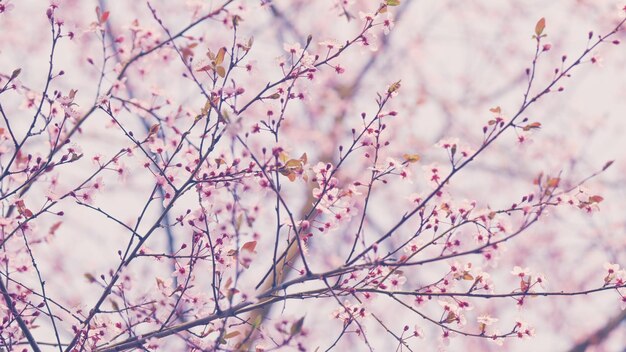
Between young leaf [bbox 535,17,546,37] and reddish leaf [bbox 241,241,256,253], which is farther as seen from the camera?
young leaf [bbox 535,17,546,37]

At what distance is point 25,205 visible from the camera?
313 centimetres

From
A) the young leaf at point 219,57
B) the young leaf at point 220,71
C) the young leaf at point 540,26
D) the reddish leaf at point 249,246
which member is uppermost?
the young leaf at point 540,26

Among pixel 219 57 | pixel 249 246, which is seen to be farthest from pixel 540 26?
pixel 249 246

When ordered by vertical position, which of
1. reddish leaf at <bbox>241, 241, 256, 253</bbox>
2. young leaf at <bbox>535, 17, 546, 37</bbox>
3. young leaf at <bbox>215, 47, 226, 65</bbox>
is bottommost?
reddish leaf at <bbox>241, 241, 256, 253</bbox>

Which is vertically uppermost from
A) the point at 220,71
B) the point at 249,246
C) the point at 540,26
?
the point at 540,26

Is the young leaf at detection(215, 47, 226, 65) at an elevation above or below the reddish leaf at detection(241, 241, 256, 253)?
above

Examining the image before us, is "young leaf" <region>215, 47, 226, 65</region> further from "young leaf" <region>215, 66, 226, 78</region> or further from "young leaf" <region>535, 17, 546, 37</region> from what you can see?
"young leaf" <region>535, 17, 546, 37</region>

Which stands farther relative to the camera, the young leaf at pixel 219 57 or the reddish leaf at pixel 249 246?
the young leaf at pixel 219 57

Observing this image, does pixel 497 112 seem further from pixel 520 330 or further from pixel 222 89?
pixel 222 89

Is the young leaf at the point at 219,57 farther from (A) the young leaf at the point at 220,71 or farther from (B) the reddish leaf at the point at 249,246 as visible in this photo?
(B) the reddish leaf at the point at 249,246

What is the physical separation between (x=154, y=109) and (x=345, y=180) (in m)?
5.20

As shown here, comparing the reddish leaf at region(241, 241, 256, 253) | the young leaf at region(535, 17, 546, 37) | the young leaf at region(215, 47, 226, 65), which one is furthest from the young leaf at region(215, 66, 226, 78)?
the young leaf at region(535, 17, 546, 37)

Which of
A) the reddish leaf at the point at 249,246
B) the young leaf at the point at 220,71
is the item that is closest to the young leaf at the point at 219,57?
the young leaf at the point at 220,71

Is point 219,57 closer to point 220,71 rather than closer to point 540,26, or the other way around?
point 220,71
